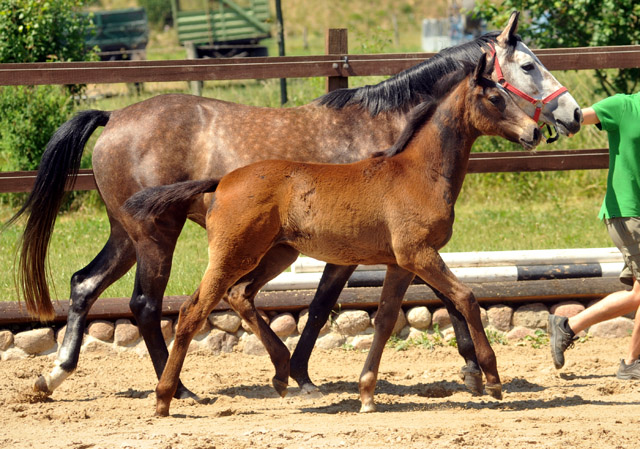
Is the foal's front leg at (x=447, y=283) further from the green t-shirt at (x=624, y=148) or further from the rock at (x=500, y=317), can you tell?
the rock at (x=500, y=317)

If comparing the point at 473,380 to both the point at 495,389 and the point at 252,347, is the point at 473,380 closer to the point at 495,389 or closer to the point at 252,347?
the point at 495,389

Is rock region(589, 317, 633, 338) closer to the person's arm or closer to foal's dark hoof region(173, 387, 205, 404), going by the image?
the person's arm

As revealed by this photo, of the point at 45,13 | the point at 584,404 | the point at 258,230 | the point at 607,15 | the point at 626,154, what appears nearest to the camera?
the point at 258,230

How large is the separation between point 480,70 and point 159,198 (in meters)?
1.93

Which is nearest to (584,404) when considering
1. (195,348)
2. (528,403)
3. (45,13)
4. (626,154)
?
(528,403)

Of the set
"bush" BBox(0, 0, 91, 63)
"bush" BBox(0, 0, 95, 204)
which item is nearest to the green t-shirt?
"bush" BBox(0, 0, 95, 204)

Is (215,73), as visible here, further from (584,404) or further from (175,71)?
(584,404)

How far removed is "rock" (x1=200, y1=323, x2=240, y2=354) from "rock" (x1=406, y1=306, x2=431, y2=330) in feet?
4.47

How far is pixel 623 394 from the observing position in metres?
4.85

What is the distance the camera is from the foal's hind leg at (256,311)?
4867 millimetres

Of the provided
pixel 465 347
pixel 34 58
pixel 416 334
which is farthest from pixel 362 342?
pixel 34 58

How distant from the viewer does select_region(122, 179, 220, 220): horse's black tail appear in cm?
438

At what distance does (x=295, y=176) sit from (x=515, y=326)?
2.66 meters

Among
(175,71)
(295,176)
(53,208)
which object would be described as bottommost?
(53,208)
